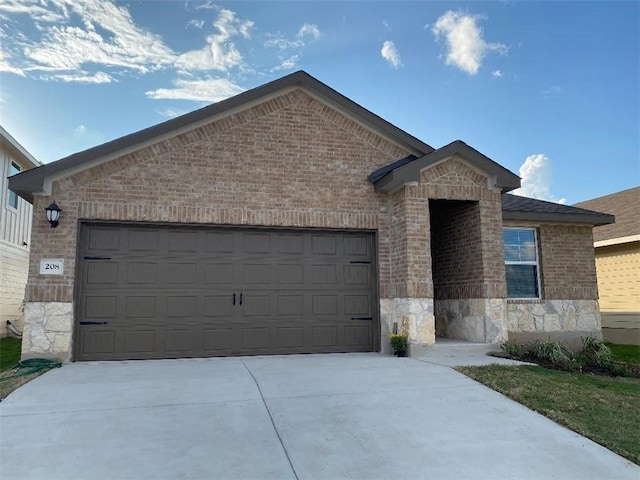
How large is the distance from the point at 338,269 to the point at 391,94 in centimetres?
625

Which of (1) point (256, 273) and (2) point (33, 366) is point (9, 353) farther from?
(1) point (256, 273)

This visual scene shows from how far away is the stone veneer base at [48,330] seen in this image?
24.6ft

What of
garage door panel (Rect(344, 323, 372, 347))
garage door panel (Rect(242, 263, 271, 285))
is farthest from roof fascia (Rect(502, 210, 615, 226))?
garage door panel (Rect(242, 263, 271, 285))

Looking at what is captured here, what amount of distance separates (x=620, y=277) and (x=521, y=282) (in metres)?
5.32

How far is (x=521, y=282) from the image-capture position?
32.9ft

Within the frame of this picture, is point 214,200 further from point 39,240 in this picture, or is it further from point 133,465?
point 133,465

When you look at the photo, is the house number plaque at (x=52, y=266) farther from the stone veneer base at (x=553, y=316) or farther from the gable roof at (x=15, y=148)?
the stone veneer base at (x=553, y=316)

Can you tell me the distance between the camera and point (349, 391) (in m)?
5.70

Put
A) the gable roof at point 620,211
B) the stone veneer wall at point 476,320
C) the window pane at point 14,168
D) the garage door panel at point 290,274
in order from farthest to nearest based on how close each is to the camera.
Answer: the window pane at point 14,168
the gable roof at point 620,211
the garage door panel at point 290,274
the stone veneer wall at point 476,320

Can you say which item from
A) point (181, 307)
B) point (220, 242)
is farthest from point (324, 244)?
point (181, 307)

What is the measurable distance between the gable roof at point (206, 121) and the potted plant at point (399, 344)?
3.97m

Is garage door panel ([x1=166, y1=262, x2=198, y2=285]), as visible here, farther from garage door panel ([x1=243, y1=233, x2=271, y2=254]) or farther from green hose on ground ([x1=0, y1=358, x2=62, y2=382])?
green hose on ground ([x1=0, y1=358, x2=62, y2=382])

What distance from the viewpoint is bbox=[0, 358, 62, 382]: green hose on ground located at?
6.75 m

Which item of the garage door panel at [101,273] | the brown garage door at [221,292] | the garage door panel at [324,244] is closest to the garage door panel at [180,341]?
the brown garage door at [221,292]
